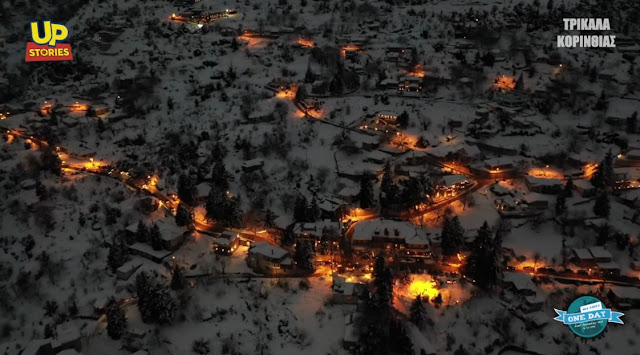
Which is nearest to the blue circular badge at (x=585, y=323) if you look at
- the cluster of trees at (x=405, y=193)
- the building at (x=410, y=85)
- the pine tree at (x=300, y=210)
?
the cluster of trees at (x=405, y=193)

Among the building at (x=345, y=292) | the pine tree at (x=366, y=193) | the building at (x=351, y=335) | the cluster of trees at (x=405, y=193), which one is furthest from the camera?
the pine tree at (x=366, y=193)

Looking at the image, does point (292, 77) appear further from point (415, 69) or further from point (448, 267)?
point (448, 267)

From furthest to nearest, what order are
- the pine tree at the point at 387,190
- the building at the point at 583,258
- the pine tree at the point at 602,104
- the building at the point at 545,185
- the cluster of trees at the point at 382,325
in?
the pine tree at the point at 602,104 → the building at the point at 545,185 → the pine tree at the point at 387,190 → the building at the point at 583,258 → the cluster of trees at the point at 382,325

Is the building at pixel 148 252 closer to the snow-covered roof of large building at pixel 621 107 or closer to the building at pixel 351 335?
the building at pixel 351 335

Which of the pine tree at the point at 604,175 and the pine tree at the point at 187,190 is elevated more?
the pine tree at the point at 604,175

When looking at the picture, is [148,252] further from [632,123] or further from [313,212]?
[632,123]

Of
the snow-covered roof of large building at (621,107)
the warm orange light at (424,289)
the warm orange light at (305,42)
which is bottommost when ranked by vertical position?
the warm orange light at (424,289)

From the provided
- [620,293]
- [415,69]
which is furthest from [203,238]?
[415,69]
